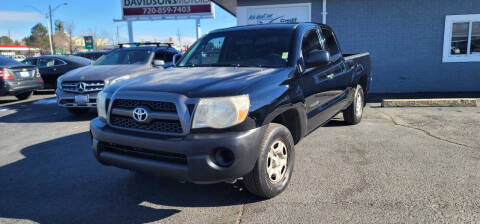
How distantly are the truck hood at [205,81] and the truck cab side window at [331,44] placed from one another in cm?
169

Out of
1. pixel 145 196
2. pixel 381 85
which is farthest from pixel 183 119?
pixel 381 85

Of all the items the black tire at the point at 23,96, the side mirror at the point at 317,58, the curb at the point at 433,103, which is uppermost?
the side mirror at the point at 317,58

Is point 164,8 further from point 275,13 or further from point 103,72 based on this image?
point 103,72

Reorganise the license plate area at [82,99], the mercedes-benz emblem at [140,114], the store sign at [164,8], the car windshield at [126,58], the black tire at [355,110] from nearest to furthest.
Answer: the mercedes-benz emblem at [140,114], the black tire at [355,110], the license plate area at [82,99], the car windshield at [126,58], the store sign at [164,8]

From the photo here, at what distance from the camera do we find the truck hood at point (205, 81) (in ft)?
9.85

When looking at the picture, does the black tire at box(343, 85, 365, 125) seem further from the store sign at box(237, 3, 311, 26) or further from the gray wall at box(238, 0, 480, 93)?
the store sign at box(237, 3, 311, 26)

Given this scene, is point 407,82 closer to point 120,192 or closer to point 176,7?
point 120,192

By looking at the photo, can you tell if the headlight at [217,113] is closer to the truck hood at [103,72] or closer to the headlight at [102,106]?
the headlight at [102,106]

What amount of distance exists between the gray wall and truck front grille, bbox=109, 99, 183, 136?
860 centimetres

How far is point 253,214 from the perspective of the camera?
316 centimetres

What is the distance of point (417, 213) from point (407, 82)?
8438 millimetres

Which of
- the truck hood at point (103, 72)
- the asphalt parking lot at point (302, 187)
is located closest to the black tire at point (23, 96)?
the truck hood at point (103, 72)

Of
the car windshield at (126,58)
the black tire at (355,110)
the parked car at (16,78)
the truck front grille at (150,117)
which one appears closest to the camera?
the truck front grille at (150,117)

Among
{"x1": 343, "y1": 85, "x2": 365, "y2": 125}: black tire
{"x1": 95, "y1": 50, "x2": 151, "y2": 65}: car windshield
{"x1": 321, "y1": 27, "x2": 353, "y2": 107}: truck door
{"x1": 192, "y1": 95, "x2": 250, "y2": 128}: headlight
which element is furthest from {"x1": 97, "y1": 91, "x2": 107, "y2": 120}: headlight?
{"x1": 95, "y1": 50, "x2": 151, "y2": 65}: car windshield
